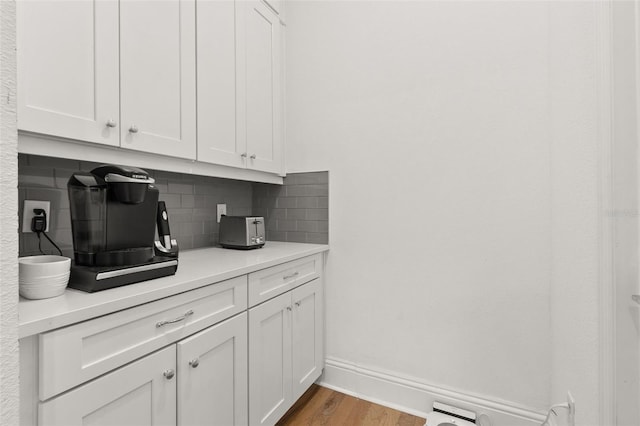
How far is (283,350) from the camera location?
158 centimetres

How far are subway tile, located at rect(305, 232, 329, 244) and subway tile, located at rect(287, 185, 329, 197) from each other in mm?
259

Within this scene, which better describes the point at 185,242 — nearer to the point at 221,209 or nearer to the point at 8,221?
the point at 221,209

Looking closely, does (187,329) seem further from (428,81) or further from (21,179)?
(428,81)

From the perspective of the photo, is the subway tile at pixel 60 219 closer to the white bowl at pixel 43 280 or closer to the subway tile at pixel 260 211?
the white bowl at pixel 43 280

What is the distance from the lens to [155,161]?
4.42 ft

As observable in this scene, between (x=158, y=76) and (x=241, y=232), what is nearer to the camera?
(x=158, y=76)

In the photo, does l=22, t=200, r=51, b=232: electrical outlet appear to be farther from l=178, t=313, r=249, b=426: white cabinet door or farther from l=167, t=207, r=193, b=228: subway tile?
l=178, t=313, r=249, b=426: white cabinet door

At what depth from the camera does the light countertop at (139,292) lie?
0.73 metres

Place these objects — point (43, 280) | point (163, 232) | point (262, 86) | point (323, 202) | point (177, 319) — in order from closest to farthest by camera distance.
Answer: point (43, 280) → point (177, 319) → point (163, 232) → point (262, 86) → point (323, 202)

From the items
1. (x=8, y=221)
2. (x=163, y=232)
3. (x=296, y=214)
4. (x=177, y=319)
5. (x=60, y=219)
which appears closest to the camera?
(x=8, y=221)

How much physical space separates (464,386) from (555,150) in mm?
1289

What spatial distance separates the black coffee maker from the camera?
3.23 feet

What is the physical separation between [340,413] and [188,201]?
149 cm

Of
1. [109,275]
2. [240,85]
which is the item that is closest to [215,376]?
[109,275]
